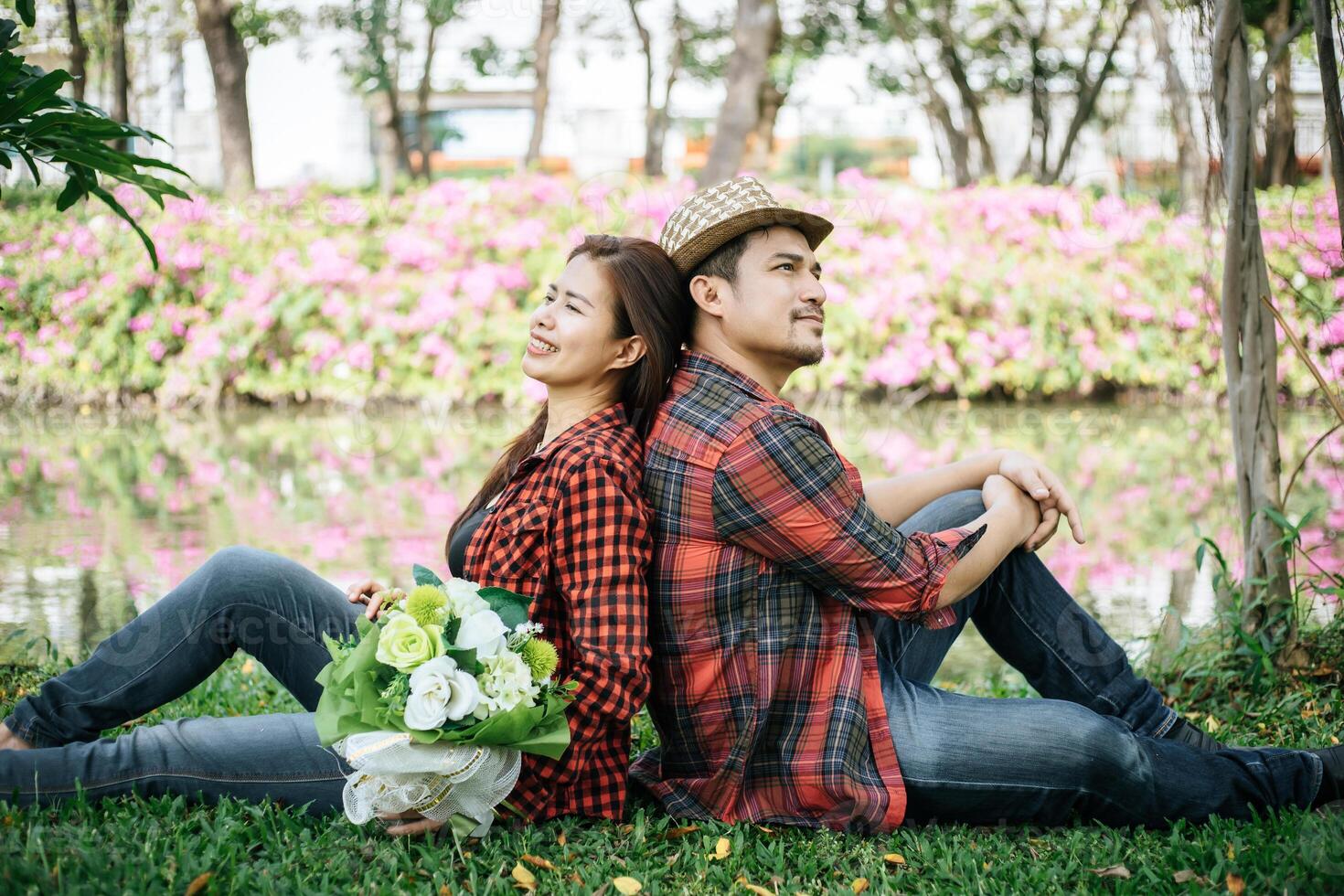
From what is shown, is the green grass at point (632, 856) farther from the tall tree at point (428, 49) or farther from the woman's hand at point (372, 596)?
the tall tree at point (428, 49)

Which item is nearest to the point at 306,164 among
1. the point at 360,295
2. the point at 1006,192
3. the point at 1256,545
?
the point at 360,295

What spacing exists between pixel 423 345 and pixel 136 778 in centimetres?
747

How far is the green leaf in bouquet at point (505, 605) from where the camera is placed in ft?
7.19

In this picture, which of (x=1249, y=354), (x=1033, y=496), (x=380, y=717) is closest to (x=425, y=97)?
(x=1249, y=354)

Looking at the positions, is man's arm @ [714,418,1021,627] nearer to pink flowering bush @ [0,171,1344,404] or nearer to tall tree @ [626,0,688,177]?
pink flowering bush @ [0,171,1344,404]

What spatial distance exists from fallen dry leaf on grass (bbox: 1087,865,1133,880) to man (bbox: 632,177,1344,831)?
19 cm

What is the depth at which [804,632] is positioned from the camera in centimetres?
235

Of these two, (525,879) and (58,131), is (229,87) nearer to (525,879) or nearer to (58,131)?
(58,131)

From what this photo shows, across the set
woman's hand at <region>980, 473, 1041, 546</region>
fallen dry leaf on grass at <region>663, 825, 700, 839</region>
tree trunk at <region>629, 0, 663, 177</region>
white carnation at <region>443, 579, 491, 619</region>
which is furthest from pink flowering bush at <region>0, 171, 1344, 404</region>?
tree trunk at <region>629, 0, 663, 177</region>

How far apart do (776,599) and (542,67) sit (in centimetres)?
1587

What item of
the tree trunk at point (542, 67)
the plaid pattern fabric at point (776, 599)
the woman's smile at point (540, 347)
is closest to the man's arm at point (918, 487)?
the plaid pattern fabric at point (776, 599)

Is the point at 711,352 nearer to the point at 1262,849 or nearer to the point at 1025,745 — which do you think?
the point at 1025,745

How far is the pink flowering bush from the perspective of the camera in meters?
9.72

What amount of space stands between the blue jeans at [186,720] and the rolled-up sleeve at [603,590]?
51 cm
